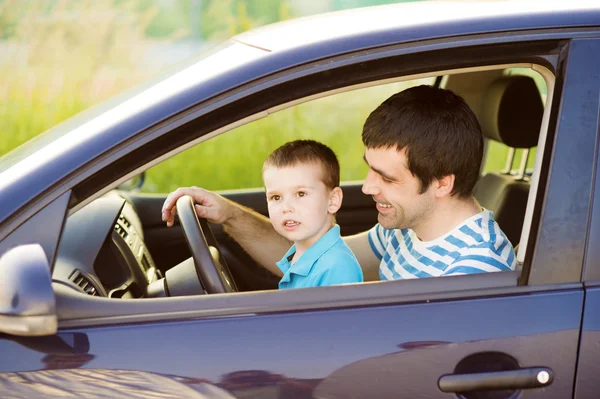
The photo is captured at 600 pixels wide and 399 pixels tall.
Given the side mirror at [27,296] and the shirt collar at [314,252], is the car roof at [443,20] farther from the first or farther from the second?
the side mirror at [27,296]

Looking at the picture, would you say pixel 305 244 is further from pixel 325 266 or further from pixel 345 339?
pixel 345 339

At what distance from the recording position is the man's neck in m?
1.98

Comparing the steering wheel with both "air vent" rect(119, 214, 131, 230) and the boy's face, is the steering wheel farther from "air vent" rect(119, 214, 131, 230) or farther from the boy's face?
"air vent" rect(119, 214, 131, 230)

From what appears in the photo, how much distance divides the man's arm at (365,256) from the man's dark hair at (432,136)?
20.7 inches

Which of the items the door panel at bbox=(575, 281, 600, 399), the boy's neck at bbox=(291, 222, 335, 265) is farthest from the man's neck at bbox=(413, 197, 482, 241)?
the door panel at bbox=(575, 281, 600, 399)

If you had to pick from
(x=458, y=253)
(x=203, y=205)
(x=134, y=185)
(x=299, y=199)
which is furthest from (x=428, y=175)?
(x=134, y=185)

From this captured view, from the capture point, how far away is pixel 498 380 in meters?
1.47

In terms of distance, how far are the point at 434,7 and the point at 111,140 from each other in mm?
746

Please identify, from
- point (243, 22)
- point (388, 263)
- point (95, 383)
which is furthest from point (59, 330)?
point (243, 22)

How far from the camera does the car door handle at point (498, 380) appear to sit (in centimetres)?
146

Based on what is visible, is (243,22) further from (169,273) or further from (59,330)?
(59,330)

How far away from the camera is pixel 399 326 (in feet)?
4.90

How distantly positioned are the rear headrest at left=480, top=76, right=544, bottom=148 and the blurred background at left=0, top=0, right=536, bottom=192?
326 cm

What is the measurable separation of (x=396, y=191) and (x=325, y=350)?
59 cm
